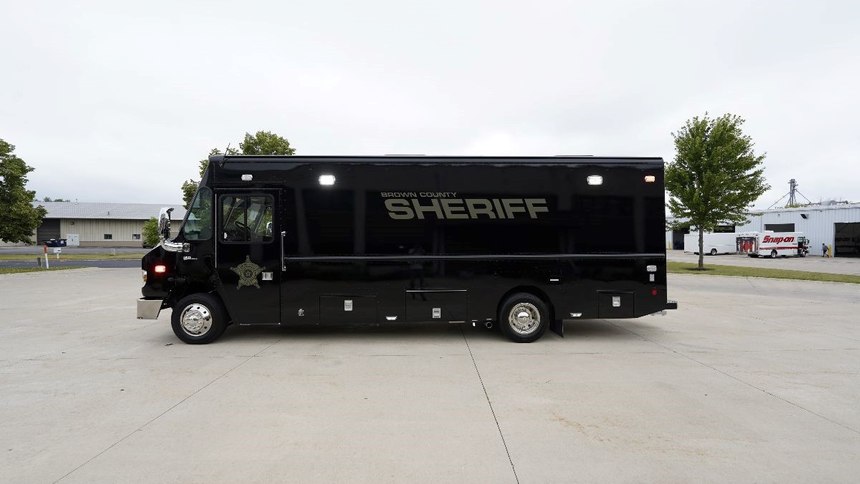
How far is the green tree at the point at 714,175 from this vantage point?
2144 cm

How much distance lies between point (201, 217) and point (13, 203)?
20.8m

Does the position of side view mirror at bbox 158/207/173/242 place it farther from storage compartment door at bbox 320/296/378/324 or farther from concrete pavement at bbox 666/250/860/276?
concrete pavement at bbox 666/250/860/276

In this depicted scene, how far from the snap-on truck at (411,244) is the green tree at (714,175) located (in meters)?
17.9

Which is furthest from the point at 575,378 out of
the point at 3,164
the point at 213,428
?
the point at 3,164

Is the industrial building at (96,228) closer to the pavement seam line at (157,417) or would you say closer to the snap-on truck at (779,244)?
the pavement seam line at (157,417)

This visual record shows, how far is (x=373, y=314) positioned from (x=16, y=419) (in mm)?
4227

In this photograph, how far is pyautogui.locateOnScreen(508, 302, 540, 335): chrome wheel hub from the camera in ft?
23.1

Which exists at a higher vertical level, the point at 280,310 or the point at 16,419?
the point at 280,310

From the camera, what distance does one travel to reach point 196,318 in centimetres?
694

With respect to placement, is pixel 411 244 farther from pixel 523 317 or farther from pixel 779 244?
pixel 779 244

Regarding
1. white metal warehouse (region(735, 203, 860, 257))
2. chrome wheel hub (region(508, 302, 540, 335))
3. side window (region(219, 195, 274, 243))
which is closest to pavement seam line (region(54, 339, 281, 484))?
side window (region(219, 195, 274, 243))

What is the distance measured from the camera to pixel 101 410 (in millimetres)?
4387

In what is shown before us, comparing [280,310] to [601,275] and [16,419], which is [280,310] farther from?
[601,275]

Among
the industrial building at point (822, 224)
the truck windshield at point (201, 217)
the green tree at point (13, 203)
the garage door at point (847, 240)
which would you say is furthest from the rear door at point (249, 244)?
the garage door at point (847, 240)
